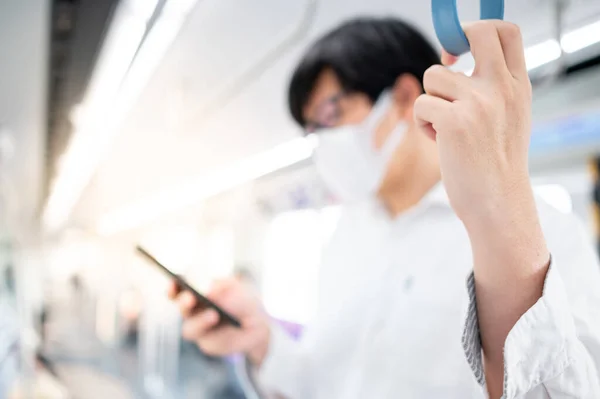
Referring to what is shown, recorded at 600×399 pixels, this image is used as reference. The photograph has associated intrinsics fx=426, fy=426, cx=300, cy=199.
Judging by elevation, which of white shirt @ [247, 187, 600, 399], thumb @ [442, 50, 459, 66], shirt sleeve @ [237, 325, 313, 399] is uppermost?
thumb @ [442, 50, 459, 66]

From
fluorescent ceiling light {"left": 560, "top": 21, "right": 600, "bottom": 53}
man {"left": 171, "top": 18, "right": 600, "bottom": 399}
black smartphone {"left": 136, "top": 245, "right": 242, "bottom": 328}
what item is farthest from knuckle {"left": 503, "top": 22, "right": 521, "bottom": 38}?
black smartphone {"left": 136, "top": 245, "right": 242, "bottom": 328}

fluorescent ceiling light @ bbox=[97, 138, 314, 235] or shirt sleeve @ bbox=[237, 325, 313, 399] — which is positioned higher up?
fluorescent ceiling light @ bbox=[97, 138, 314, 235]

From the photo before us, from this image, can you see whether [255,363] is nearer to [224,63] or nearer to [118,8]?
[224,63]

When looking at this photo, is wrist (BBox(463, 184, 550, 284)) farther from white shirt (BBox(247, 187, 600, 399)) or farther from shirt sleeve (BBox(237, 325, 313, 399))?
shirt sleeve (BBox(237, 325, 313, 399))

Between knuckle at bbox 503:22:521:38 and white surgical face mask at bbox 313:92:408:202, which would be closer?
knuckle at bbox 503:22:521:38

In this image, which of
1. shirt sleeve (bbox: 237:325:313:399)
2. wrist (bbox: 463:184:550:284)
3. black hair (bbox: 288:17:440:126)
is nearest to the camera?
wrist (bbox: 463:184:550:284)

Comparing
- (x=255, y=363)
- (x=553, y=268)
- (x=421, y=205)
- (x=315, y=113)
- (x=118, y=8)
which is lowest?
(x=255, y=363)

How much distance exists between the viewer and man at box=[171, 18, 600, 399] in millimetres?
400

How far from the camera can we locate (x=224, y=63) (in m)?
0.95

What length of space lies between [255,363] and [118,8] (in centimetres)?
85

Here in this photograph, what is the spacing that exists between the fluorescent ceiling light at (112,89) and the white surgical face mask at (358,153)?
366 mm

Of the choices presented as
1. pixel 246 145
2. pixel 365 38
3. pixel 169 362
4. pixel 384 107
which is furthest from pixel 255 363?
pixel 365 38

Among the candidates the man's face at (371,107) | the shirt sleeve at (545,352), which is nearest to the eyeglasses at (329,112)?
the man's face at (371,107)

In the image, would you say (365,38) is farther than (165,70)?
No
